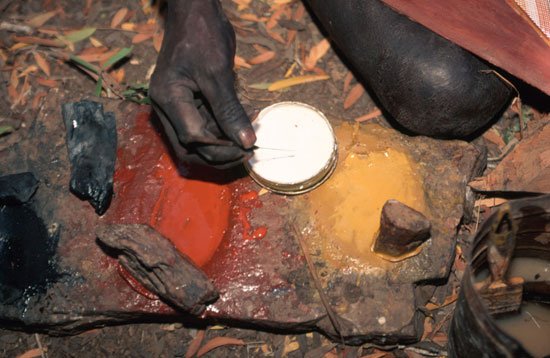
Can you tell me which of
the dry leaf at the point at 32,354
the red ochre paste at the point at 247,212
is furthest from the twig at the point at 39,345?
the red ochre paste at the point at 247,212

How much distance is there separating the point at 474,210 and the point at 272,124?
4.18ft

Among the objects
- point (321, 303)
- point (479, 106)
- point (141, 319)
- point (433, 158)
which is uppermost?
point (479, 106)

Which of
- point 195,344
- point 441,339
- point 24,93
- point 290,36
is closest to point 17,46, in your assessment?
point 24,93

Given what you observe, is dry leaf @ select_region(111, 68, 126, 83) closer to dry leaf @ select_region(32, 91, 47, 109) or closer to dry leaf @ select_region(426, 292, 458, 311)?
dry leaf @ select_region(32, 91, 47, 109)

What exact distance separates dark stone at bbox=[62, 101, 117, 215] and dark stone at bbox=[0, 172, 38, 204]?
256 millimetres

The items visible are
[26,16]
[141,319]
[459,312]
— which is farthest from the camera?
[26,16]

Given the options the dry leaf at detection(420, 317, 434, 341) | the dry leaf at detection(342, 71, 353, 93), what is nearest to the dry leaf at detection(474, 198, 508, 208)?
the dry leaf at detection(420, 317, 434, 341)

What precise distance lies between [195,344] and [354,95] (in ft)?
6.02

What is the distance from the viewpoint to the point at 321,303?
2.96m

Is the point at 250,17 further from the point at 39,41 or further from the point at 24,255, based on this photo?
the point at 24,255

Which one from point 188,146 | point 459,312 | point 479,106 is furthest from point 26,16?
point 459,312

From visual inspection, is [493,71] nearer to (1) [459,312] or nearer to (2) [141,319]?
(1) [459,312]

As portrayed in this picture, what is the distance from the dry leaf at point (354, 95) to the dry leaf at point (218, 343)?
5.27ft

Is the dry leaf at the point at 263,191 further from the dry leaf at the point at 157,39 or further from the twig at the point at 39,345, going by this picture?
the twig at the point at 39,345
